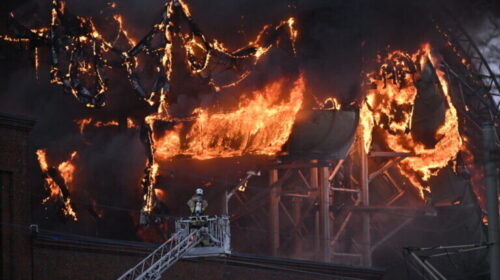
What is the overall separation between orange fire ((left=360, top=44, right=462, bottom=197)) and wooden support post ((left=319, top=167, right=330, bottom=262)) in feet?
9.30

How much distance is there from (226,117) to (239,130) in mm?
581

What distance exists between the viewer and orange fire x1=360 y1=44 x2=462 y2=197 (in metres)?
33.6

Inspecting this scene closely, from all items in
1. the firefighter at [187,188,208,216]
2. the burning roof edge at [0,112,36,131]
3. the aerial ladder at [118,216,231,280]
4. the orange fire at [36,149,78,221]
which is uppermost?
the orange fire at [36,149,78,221]

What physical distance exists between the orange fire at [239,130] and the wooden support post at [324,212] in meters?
1.64

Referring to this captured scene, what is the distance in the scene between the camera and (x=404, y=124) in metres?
33.6

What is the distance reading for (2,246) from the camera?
22984 millimetres

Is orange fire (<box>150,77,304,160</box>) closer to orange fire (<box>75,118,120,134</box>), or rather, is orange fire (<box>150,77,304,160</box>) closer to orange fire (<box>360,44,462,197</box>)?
orange fire (<box>75,118,120,134</box>)

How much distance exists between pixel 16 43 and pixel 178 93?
520 centimetres

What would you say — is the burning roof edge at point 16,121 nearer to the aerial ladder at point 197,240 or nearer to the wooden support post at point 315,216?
the aerial ladder at point 197,240

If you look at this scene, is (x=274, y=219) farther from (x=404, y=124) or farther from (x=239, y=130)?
(x=404, y=124)

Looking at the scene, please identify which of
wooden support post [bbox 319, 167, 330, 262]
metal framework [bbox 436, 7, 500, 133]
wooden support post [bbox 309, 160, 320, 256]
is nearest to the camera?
wooden support post [bbox 319, 167, 330, 262]

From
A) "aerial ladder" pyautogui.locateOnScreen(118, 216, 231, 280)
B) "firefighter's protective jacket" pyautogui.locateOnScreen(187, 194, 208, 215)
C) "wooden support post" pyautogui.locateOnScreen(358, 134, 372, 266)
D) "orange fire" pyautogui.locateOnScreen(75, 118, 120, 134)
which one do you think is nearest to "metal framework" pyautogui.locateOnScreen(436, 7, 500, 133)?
"wooden support post" pyautogui.locateOnScreen(358, 134, 372, 266)

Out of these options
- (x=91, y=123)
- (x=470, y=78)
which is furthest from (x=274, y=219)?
(x=470, y=78)

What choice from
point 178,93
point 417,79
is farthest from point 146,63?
point 417,79
